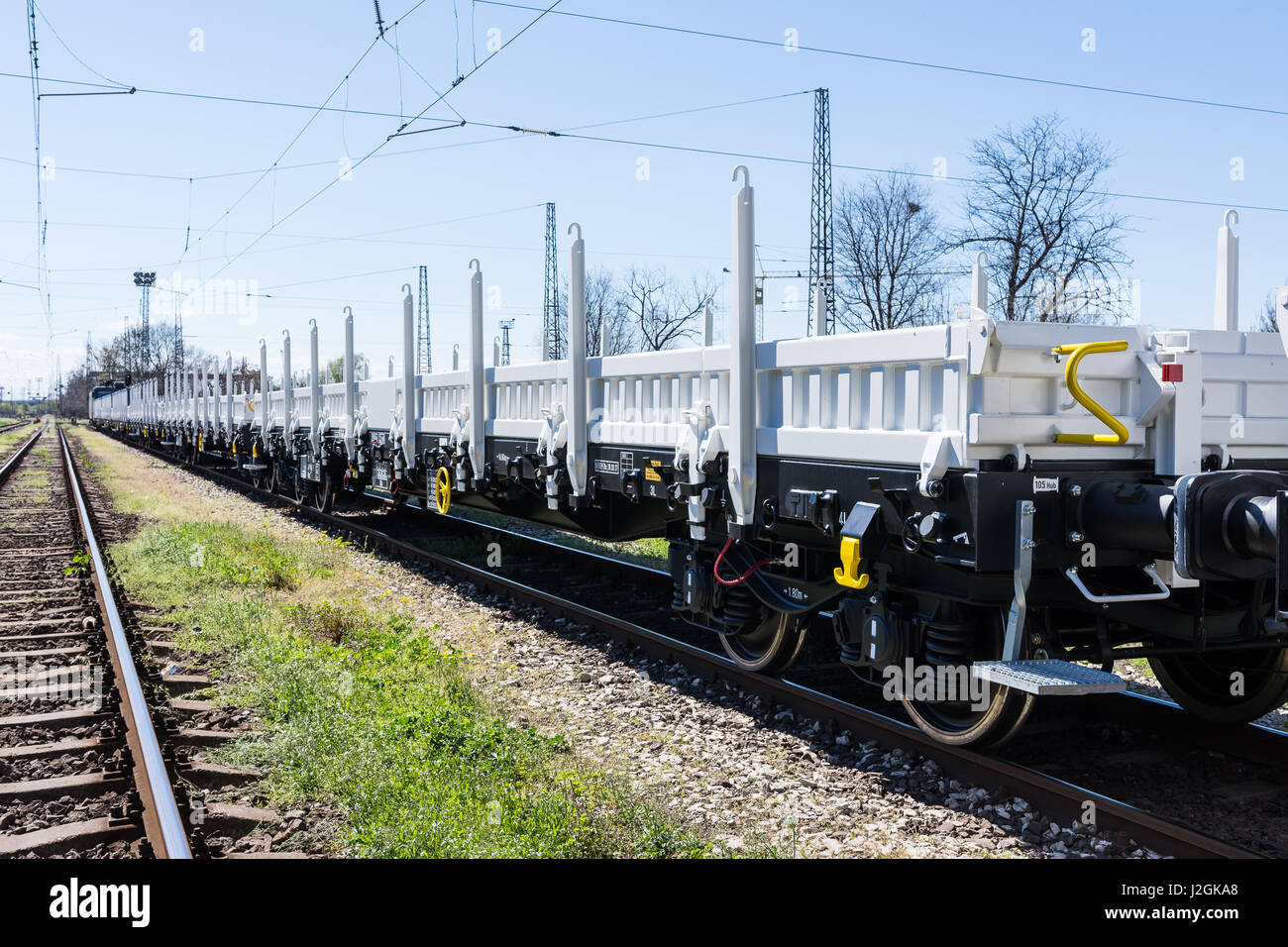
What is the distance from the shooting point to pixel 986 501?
15.8ft

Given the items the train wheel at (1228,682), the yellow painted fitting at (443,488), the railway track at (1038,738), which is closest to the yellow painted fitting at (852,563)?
the railway track at (1038,738)

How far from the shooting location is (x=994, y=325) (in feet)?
15.7

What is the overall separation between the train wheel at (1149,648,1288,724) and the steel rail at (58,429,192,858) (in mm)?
5042

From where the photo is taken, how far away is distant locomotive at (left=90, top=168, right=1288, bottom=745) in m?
4.82

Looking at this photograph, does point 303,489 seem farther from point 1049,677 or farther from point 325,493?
point 1049,677

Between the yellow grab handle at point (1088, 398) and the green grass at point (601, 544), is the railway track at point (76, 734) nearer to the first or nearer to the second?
the yellow grab handle at point (1088, 398)

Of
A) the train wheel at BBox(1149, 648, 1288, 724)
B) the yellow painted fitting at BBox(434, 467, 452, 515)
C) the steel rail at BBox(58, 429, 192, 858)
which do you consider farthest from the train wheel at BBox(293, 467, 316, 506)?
the train wheel at BBox(1149, 648, 1288, 724)

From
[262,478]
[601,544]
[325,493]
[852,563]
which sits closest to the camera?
[852,563]

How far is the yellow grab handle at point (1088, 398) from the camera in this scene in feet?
15.6

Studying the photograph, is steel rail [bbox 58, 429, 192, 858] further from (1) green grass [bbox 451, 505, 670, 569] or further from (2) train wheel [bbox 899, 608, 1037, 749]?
(1) green grass [bbox 451, 505, 670, 569]

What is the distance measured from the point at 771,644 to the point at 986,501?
2.61 m

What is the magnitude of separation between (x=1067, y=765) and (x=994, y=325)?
2.47 m

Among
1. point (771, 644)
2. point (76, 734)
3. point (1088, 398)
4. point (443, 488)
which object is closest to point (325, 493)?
point (443, 488)
